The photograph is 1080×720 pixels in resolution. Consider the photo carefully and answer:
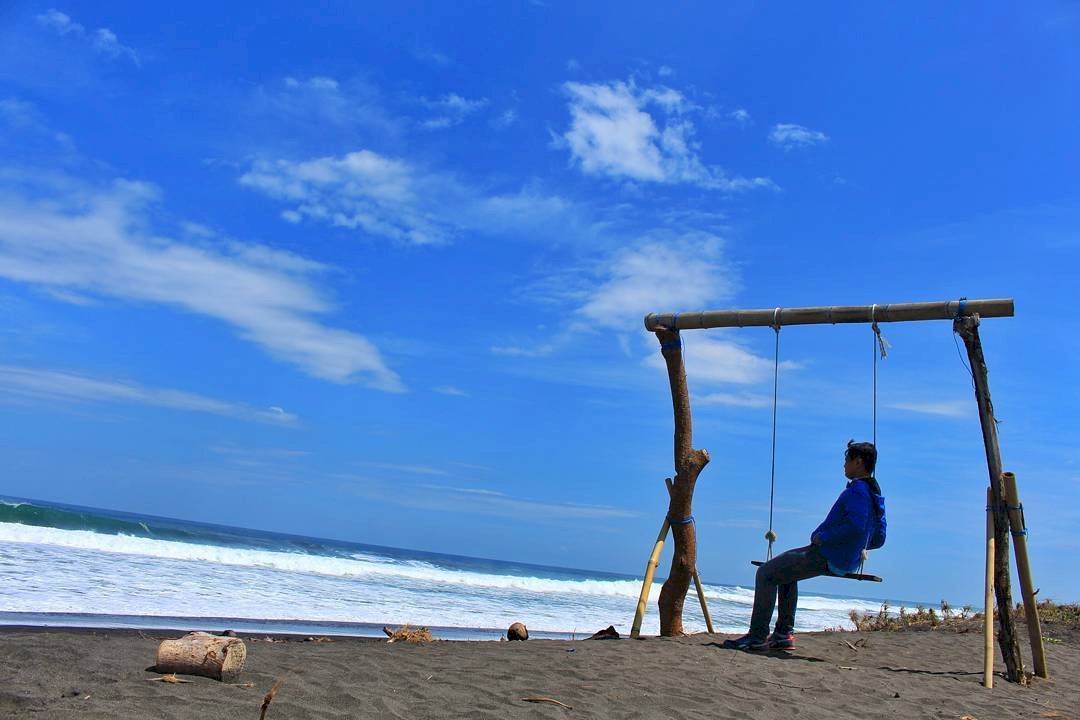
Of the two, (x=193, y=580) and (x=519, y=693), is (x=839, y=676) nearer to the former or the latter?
(x=519, y=693)

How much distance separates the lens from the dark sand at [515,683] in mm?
3539

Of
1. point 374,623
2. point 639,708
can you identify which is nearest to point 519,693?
point 639,708

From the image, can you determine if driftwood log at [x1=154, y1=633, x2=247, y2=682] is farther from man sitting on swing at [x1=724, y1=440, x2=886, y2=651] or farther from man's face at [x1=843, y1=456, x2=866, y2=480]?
man's face at [x1=843, y1=456, x2=866, y2=480]

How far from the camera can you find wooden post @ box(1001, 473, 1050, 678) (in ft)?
19.6

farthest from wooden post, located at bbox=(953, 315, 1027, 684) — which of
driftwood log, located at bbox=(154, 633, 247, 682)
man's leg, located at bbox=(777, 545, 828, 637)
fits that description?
driftwood log, located at bbox=(154, 633, 247, 682)

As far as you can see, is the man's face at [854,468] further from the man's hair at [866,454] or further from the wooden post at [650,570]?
the wooden post at [650,570]

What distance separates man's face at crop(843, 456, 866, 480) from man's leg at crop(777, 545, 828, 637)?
0.66 metres

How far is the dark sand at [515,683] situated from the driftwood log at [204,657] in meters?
0.07

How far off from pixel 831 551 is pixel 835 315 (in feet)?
7.22

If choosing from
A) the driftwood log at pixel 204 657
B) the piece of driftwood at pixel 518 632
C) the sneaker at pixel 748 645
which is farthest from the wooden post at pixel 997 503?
the driftwood log at pixel 204 657

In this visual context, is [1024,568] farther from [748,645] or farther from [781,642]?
[748,645]

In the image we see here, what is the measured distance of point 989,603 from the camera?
19.0 feet

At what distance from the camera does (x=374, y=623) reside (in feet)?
32.7

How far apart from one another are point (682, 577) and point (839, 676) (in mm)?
1983
